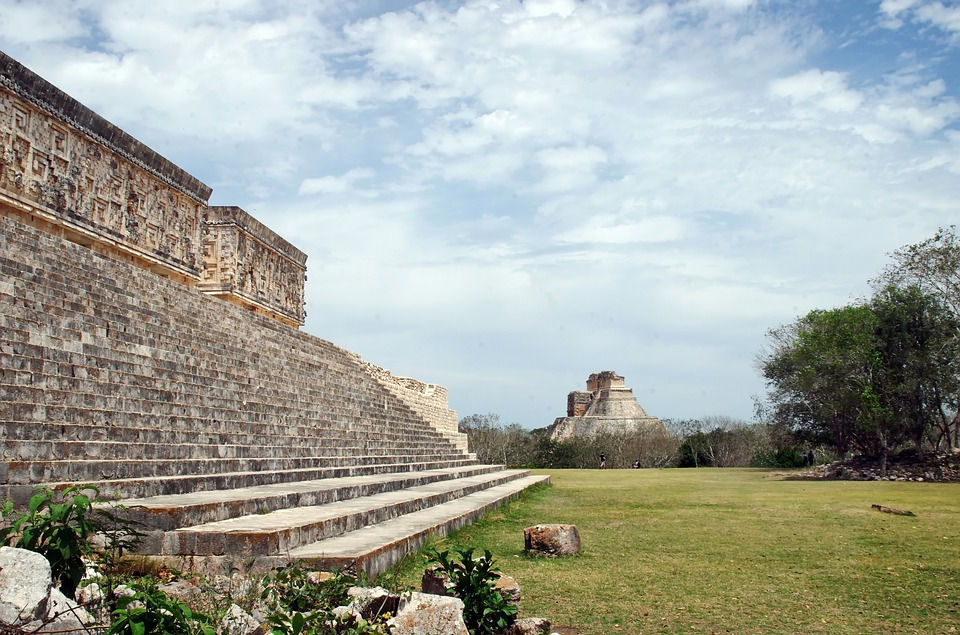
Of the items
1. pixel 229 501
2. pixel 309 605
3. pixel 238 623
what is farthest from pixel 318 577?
pixel 229 501

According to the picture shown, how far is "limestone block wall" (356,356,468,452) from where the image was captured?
775 inches

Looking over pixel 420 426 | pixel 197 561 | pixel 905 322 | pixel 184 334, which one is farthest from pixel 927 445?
pixel 197 561

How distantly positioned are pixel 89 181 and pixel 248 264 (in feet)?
22.1

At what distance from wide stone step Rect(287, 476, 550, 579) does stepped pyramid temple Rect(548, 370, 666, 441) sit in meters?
35.6

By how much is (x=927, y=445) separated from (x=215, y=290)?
956 inches

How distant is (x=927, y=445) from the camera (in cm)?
2634

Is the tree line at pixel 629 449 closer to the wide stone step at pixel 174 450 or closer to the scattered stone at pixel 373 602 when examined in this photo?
the wide stone step at pixel 174 450

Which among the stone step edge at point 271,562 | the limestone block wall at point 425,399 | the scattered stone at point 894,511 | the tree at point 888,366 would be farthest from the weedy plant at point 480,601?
the tree at point 888,366

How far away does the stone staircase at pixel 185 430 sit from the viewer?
5125 millimetres

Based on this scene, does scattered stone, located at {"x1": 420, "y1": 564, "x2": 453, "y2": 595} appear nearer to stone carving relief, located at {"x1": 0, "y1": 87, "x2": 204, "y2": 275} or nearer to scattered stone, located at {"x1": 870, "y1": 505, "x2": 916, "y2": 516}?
scattered stone, located at {"x1": 870, "y1": 505, "x2": 916, "y2": 516}

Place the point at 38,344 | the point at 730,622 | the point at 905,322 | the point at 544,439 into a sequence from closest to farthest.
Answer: the point at 730,622
the point at 38,344
the point at 905,322
the point at 544,439

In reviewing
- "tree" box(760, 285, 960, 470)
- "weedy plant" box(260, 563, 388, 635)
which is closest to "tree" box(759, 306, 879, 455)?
"tree" box(760, 285, 960, 470)

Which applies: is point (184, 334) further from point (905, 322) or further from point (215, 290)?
point (905, 322)

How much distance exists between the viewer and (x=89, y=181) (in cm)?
1304
